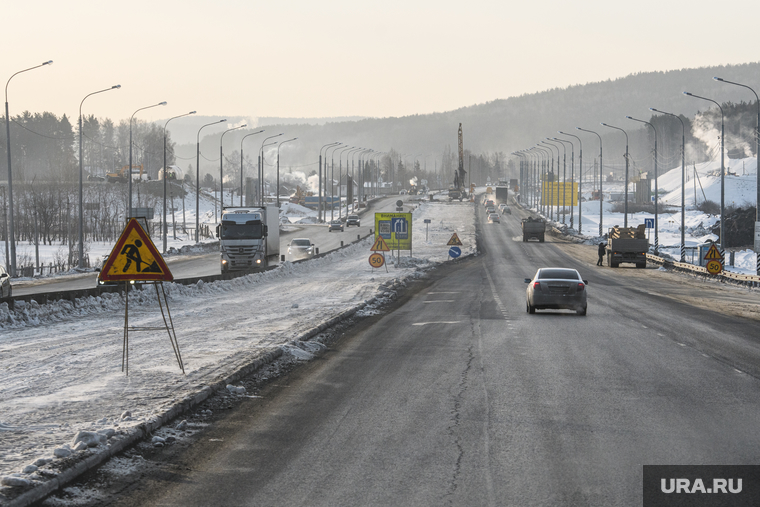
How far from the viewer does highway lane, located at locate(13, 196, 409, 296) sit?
37706 millimetres

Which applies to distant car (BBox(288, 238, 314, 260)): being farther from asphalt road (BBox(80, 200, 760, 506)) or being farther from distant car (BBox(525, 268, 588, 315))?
asphalt road (BBox(80, 200, 760, 506))

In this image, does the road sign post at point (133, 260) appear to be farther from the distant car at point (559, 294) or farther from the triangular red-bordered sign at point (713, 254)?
the triangular red-bordered sign at point (713, 254)

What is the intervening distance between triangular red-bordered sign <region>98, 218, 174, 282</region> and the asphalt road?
2.55 m

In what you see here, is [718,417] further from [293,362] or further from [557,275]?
[557,275]

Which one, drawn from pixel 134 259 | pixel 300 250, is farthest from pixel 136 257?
pixel 300 250

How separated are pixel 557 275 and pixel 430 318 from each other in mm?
4167

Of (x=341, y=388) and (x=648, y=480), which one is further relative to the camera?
(x=341, y=388)

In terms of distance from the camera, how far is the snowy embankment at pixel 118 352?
28.5 feet

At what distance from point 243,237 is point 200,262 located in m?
19.1

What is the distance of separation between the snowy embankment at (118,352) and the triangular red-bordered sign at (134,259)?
1.49 meters

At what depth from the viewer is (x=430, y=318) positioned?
22922mm

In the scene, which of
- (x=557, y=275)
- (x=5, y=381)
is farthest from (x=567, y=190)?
(x=5, y=381)

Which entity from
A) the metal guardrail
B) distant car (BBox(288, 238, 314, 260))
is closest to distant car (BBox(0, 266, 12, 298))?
the metal guardrail

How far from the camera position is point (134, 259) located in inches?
480
